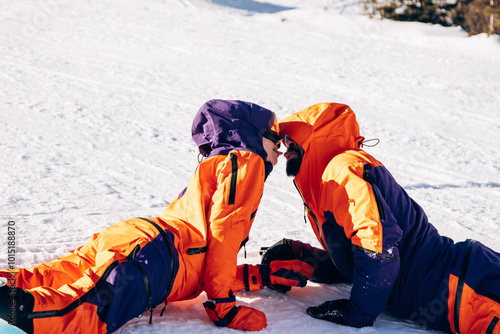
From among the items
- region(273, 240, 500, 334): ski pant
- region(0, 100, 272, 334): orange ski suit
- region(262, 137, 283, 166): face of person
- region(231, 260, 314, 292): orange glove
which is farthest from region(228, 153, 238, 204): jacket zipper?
region(273, 240, 500, 334): ski pant

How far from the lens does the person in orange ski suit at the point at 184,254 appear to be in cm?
209

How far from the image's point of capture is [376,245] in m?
2.29

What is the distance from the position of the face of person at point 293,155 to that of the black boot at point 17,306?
1266 mm

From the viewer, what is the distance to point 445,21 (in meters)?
13.4

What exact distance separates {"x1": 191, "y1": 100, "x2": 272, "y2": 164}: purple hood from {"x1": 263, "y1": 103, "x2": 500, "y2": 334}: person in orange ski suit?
13 cm

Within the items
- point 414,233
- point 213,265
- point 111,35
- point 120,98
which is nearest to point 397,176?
point 414,233

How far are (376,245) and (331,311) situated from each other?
0.48 metres

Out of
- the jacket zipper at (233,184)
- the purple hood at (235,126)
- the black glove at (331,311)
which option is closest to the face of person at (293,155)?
the purple hood at (235,126)

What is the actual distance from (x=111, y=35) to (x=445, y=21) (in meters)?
8.13

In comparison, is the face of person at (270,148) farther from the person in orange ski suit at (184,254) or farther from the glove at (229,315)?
the glove at (229,315)

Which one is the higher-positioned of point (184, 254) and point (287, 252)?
point (184, 254)

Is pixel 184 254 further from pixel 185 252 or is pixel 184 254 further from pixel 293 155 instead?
pixel 293 155

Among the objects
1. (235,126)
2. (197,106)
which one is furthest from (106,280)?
(197,106)

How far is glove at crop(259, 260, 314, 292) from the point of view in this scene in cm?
283
